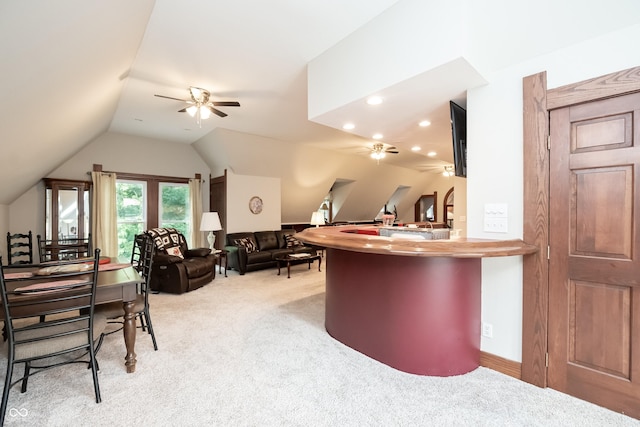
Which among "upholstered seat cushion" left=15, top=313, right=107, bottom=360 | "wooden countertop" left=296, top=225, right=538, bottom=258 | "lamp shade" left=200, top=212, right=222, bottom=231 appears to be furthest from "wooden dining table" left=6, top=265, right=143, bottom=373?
"lamp shade" left=200, top=212, right=222, bottom=231

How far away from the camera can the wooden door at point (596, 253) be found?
170 cm

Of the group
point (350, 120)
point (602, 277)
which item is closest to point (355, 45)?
point (350, 120)

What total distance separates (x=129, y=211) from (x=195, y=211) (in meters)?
1.31

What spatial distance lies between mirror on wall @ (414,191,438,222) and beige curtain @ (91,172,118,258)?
414 inches

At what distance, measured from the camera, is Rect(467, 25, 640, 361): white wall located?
2068mm

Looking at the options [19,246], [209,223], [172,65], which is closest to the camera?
[172,65]

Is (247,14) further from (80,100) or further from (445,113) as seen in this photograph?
(80,100)

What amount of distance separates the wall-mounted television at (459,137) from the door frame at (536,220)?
0.51m

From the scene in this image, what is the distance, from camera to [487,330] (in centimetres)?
224

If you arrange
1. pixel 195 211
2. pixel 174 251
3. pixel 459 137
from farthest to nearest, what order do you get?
pixel 195 211 → pixel 174 251 → pixel 459 137

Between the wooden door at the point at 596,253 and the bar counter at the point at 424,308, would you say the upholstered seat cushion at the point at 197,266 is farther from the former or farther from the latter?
the wooden door at the point at 596,253

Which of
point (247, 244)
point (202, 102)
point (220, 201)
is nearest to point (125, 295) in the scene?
point (202, 102)

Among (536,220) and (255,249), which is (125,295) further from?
(255,249)

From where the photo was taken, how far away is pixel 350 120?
9.88ft
